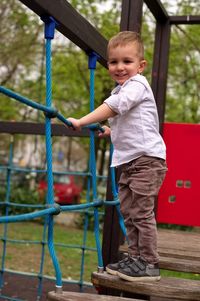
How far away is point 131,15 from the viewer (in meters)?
2.81

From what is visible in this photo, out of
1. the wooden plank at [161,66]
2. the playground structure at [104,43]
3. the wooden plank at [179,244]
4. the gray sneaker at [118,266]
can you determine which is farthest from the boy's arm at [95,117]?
the wooden plank at [161,66]

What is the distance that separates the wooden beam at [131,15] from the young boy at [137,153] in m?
0.73

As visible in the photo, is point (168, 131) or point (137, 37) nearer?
point (137, 37)

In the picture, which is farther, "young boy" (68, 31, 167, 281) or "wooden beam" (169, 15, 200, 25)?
"wooden beam" (169, 15, 200, 25)

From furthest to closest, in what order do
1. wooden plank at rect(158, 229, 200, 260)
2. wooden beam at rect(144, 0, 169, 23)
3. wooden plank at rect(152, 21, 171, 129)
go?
wooden plank at rect(152, 21, 171, 129) < wooden beam at rect(144, 0, 169, 23) < wooden plank at rect(158, 229, 200, 260)

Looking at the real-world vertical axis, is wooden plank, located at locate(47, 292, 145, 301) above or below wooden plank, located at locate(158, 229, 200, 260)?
below

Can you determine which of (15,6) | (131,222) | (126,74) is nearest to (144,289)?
(131,222)

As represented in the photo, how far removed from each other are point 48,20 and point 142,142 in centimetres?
60

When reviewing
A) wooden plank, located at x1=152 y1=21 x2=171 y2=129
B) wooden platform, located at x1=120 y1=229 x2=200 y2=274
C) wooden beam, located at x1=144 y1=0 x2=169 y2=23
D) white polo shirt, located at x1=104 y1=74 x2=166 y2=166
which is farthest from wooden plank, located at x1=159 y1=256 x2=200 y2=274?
wooden beam, located at x1=144 y1=0 x2=169 y2=23

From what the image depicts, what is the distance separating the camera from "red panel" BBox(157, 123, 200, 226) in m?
3.71

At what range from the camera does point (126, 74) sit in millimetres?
2102

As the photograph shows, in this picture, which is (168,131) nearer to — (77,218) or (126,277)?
(126,277)

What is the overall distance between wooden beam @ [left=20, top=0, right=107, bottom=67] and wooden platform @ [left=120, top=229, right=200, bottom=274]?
40.2 inches

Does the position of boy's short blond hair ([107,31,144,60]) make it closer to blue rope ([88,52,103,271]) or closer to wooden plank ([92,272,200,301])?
blue rope ([88,52,103,271])
